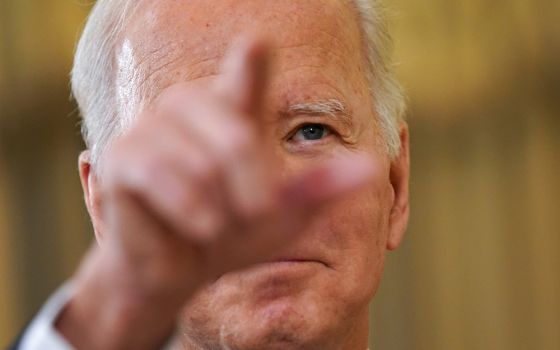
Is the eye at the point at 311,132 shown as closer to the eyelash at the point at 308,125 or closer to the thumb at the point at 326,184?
the eyelash at the point at 308,125

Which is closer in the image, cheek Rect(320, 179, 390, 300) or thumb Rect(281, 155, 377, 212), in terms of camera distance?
thumb Rect(281, 155, 377, 212)

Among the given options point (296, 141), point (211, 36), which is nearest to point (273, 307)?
point (296, 141)

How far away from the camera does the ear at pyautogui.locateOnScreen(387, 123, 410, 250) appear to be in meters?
3.12

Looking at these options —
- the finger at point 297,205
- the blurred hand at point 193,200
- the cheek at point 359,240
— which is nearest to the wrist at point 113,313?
the blurred hand at point 193,200

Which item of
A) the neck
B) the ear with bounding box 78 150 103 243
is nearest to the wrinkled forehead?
the ear with bounding box 78 150 103 243

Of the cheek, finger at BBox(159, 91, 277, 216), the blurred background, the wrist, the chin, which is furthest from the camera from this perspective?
the blurred background

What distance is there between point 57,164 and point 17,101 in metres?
0.44


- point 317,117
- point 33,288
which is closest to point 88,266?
point 317,117

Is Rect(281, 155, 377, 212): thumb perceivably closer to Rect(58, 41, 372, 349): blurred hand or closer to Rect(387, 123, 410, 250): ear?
Rect(58, 41, 372, 349): blurred hand

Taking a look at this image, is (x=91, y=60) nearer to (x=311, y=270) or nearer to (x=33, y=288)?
(x=311, y=270)

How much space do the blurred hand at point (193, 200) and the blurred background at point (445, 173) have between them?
5.17 m

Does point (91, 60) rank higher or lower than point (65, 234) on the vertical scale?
higher

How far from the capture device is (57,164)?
22.6 ft

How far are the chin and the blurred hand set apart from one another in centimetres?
104
